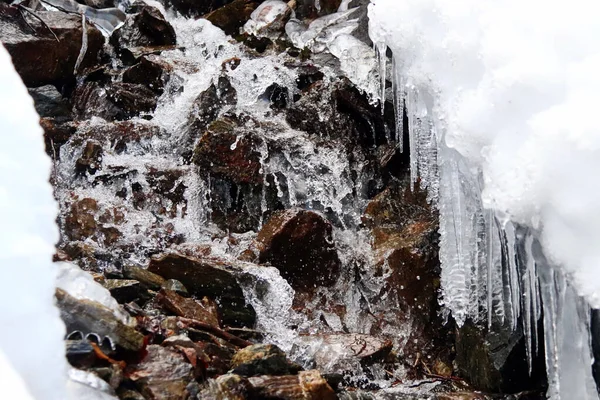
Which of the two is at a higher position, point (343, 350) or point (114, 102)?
point (114, 102)

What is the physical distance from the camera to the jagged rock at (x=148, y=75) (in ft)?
21.6

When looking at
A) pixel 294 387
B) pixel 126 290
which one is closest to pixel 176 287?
pixel 126 290

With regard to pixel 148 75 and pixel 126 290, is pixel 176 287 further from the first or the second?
pixel 148 75

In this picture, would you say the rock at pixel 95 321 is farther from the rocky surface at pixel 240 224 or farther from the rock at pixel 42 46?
the rock at pixel 42 46

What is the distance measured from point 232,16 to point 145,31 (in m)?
1.39

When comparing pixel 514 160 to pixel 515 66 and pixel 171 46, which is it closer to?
pixel 515 66

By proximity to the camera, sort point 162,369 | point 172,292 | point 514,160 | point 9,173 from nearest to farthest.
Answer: point 9,173 → point 162,369 → point 514,160 → point 172,292

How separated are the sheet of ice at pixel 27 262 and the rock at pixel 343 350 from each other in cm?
200

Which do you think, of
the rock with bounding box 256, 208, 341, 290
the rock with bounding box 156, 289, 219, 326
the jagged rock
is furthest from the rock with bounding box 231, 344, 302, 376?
the jagged rock

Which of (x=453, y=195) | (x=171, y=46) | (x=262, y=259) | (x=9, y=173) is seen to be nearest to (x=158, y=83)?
(x=171, y=46)

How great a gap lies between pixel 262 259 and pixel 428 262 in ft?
3.77

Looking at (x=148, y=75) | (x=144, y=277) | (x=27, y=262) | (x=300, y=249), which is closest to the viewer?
(x=27, y=262)

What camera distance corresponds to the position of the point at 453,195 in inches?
139

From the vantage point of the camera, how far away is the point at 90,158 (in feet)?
18.1
